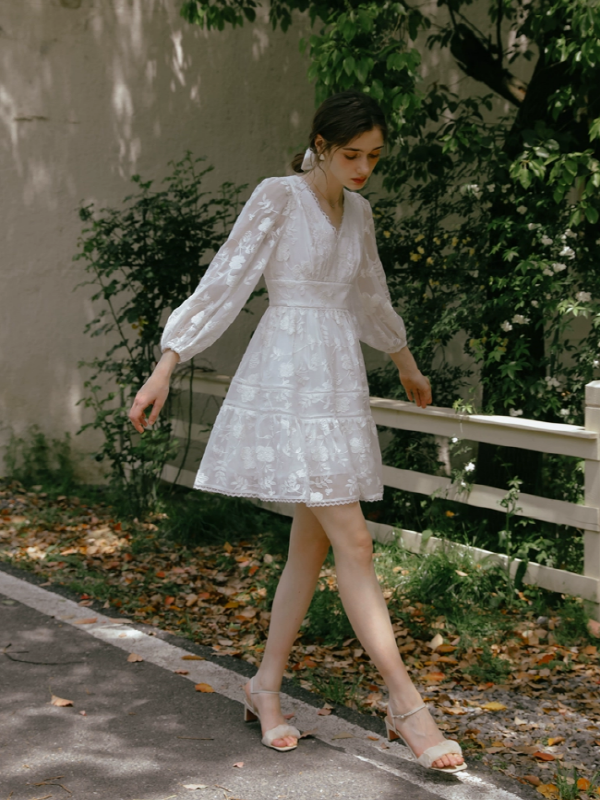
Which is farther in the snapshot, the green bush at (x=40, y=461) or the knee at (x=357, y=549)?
the green bush at (x=40, y=461)

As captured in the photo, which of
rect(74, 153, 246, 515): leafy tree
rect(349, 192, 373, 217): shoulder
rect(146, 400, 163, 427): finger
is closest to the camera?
rect(146, 400, 163, 427): finger

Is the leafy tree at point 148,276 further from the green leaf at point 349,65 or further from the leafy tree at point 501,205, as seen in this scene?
→ the green leaf at point 349,65

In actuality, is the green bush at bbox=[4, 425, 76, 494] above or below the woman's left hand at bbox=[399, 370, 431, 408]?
below

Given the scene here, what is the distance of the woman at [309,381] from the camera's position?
2725 millimetres

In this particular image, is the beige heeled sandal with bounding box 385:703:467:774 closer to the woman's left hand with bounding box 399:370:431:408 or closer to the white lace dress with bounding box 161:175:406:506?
the white lace dress with bounding box 161:175:406:506

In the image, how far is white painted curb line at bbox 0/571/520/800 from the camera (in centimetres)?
268

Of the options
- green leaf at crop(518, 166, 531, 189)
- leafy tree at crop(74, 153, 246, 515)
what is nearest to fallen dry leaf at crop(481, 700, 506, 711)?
green leaf at crop(518, 166, 531, 189)

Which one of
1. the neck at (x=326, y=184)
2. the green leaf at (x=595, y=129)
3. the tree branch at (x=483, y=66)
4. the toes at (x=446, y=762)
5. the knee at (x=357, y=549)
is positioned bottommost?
the toes at (x=446, y=762)

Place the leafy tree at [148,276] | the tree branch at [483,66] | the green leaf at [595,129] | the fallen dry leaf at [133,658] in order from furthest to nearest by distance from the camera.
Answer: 1. the leafy tree at [148,276]
2. the tree branch at [483,66]
3. the green leaf at [595,129]
4. the fallen dry leaf at [133,658]

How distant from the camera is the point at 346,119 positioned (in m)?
2.71

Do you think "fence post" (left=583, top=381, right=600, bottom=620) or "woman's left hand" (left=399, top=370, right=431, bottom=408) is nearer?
"woman's left hand" (left=399, top=370, right=431, bottom=408)

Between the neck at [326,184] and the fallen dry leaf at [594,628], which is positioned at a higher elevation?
the neck at [326,184]

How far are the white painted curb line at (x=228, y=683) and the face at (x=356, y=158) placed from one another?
1770mm

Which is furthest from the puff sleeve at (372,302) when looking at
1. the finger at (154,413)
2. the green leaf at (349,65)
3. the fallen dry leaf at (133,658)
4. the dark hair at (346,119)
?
the fallen dry leaf at (133,658)
